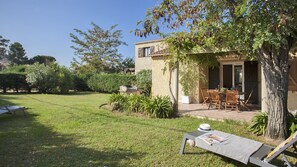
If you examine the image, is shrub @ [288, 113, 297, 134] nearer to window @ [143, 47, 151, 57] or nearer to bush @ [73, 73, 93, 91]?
window @ [143, 47, 151, 57]

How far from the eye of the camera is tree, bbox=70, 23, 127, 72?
34594 millimetres

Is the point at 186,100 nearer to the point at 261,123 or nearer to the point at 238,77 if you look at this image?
the point at 238,77

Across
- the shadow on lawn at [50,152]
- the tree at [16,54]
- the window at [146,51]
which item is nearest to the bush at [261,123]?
the shadow on lawn at [50,152]

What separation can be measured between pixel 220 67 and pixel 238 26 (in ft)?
26.1

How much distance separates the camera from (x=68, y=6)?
14.1 meters

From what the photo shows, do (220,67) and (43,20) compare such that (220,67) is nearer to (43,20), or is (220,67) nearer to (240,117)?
(240,117)

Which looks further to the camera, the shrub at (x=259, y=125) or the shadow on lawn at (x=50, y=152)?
the shrub at (x=259, y=125)

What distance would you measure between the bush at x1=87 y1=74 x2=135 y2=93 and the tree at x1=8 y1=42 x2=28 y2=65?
40542mm

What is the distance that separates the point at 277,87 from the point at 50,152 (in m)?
6.35

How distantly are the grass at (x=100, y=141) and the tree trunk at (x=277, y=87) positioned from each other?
73cm

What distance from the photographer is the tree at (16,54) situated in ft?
173

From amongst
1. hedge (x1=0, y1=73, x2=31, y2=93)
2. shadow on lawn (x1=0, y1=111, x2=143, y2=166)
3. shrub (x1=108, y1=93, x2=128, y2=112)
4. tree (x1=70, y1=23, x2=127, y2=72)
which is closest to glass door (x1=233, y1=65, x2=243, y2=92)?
shrub (x1=108, y1=93, x2=128, y2=112)

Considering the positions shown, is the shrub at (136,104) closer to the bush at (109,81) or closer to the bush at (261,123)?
the bush at (261,123)

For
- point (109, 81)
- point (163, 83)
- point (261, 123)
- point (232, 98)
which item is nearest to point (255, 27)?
point (261, 123)
